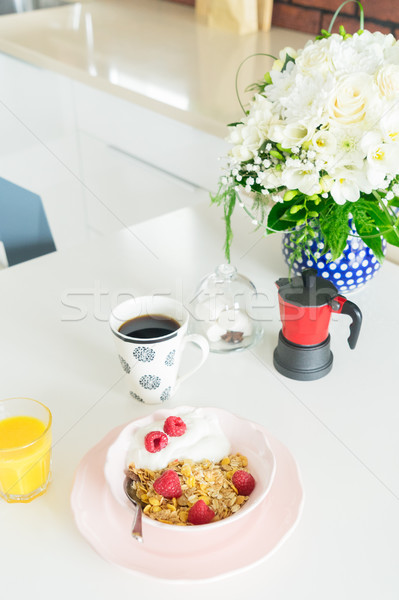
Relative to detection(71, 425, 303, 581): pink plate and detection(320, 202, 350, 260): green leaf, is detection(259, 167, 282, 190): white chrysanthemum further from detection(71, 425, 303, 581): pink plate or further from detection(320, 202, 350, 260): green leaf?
detection(71, 425, 303, 581): pink plate

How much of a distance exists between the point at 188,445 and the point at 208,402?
0.14m

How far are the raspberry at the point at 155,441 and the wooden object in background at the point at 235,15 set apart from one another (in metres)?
1.71

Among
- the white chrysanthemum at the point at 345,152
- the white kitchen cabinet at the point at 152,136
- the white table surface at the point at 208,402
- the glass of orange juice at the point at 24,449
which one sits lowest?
the white kitchen cabinet at the point at 152,136

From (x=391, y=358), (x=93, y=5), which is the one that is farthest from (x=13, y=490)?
(x=93, y=5)

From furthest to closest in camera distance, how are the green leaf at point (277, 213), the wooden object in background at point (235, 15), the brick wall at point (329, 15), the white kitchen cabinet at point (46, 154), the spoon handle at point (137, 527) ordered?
the white kitchen cabinet at point (46, 154) < the wooden object in background at point (235, 15) < the brick wall at point (329, 15) < the green leaf at point (277, 213) < the spoon handle at point (137, 527)

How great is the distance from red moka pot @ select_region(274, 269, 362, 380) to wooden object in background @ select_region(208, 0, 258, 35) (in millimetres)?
1460

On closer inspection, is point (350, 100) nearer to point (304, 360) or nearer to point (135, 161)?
point (304, 360)

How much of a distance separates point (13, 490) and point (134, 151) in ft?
4.46

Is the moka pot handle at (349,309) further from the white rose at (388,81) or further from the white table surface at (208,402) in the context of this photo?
the white rose at (388,81)

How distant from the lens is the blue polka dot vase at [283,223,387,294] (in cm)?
96

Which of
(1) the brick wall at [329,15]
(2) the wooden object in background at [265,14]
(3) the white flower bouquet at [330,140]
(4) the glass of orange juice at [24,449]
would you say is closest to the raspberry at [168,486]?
(4) the glass of orange juice at [24,449]

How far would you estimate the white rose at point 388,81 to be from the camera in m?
0.76

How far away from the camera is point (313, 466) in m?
0.73

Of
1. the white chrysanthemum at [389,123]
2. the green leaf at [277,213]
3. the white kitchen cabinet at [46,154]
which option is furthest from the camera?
the white kitchen cabinet at [46,154]
